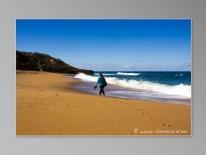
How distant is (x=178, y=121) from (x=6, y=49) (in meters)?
1.96

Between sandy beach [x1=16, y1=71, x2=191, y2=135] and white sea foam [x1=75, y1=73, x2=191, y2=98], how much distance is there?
12 cm

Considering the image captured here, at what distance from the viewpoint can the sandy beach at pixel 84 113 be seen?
178 inches

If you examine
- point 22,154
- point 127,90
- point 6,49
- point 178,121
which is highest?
point 6,49

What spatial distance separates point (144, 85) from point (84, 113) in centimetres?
70

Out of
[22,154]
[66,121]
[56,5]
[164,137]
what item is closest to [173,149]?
[164,137]

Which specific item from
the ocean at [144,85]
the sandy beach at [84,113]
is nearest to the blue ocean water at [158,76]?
the ocean at [144,85]

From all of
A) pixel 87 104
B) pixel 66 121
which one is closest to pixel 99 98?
pixel 87 104

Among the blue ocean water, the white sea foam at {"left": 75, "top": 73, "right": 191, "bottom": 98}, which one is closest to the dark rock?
the white sea foam at {"left": 75, "top": 73, "right": 191, "bottom": 98}

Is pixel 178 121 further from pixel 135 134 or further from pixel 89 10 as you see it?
pixel 89 10

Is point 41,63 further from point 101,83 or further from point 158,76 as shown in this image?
point 158,76

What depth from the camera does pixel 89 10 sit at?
14.9 feet

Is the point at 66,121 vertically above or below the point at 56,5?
below

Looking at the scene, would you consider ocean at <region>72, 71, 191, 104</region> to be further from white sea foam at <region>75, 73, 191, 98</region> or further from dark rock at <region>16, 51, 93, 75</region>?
dark rock at <region>16, 51, 93, 75</region>

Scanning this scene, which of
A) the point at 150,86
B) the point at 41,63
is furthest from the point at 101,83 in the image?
the point at 41,63
